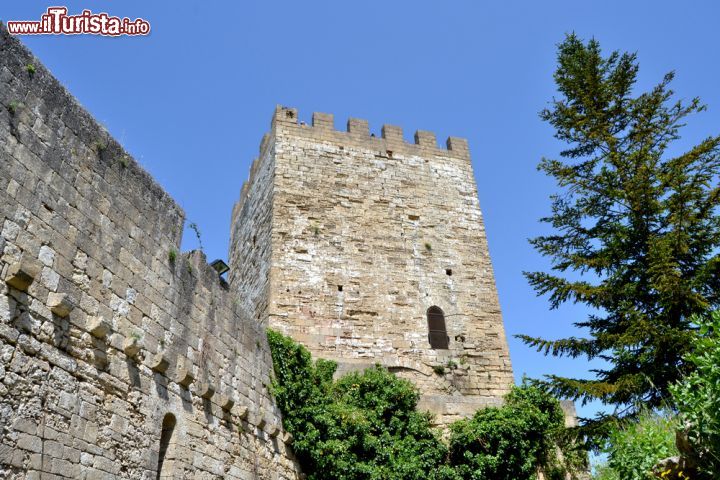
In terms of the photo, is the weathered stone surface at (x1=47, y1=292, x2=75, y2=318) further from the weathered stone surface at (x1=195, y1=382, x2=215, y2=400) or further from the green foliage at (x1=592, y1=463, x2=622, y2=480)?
the green foliage at (x1=592, y1=463, x2=622, y2=480)

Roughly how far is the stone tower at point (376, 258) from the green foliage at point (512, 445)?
59 cm

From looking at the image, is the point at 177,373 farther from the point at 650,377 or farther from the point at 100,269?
the point at 650,377

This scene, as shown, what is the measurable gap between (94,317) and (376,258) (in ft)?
26.7

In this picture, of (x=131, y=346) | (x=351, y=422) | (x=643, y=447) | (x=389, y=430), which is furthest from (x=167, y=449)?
(x=643, y=447)

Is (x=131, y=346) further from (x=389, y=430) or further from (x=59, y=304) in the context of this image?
(x=389, y=430)

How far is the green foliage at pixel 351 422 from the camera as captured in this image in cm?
942

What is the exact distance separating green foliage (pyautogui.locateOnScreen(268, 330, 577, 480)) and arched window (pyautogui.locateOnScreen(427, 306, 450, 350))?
1916mm

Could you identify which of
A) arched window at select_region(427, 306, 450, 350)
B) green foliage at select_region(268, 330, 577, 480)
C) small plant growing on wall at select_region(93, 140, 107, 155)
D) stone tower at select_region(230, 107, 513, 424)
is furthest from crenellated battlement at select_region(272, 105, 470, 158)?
small plant growing on wall at select_region(93, 140, 107, 155)

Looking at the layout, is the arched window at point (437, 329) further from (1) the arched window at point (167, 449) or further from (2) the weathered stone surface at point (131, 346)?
(2) the weathered stone surface at point (131, 346)

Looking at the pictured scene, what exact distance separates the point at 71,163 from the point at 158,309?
1.91 meters

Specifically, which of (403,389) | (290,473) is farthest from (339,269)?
(290,473)

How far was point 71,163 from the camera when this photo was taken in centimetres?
615

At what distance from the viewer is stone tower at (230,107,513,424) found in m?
12.4

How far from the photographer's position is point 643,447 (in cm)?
793
